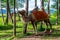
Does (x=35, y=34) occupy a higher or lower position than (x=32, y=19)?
lower

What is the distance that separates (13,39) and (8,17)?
11.4 meters

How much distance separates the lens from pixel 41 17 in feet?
46.0

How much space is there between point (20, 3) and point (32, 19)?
2109 centimetres

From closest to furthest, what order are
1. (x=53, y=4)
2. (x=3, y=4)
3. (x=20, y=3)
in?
1. (x=3, y=4)
2. (x=20, y=3)
3. (x=53, y=4)

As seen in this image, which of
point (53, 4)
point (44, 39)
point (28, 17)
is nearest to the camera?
point (44, 39)

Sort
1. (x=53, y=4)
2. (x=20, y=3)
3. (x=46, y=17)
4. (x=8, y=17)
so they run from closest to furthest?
(x=46, y=17) < (x=8, y=17) < (x=20, y=3) < (x=53, y=4)

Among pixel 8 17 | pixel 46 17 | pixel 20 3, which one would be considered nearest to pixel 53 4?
pixel 20 3

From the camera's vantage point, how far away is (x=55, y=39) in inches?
477

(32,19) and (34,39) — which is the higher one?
(32,19)

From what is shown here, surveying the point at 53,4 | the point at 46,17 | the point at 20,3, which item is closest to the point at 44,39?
the point at 46,17

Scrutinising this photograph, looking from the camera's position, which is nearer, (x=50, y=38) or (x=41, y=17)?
(x=50, y=38)

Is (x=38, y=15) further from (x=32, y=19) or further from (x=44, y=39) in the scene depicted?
(x=44, y=39)

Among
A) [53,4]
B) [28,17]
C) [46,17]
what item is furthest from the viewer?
[53,4]

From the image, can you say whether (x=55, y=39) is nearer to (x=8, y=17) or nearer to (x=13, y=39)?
(x=13, y=39)
